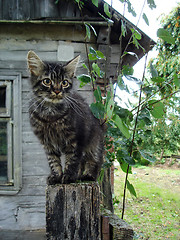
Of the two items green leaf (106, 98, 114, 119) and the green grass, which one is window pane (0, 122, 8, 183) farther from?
green leaf (106, 98, 114, 119)

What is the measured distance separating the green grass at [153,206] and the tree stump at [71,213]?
71.9 inches

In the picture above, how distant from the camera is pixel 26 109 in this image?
343cm

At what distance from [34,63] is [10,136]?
1719mm

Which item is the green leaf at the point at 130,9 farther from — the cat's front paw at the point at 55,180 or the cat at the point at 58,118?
the cat's front paw at the point at 55,180

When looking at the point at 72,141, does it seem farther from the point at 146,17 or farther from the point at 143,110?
the point at 146,17

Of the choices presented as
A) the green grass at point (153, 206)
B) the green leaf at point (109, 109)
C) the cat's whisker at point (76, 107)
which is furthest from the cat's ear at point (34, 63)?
the green grass at point (153, 206)

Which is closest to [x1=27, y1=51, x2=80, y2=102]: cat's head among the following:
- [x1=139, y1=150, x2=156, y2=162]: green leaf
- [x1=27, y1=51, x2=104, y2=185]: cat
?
[x1=27, y1=51, x2=104, y2=185]: cat

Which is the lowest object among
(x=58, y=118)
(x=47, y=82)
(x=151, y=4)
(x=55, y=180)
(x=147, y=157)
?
(x=55, y=180)

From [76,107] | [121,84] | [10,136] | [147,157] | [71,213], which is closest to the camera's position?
[71,213]

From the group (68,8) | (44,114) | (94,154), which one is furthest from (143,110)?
(68,8)

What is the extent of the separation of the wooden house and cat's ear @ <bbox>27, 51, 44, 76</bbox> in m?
1.40

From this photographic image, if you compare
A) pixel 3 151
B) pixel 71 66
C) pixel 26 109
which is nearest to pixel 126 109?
pixel 71 66

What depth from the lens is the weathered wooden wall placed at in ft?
10.9

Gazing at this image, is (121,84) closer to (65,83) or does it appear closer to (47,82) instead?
(65,83)
